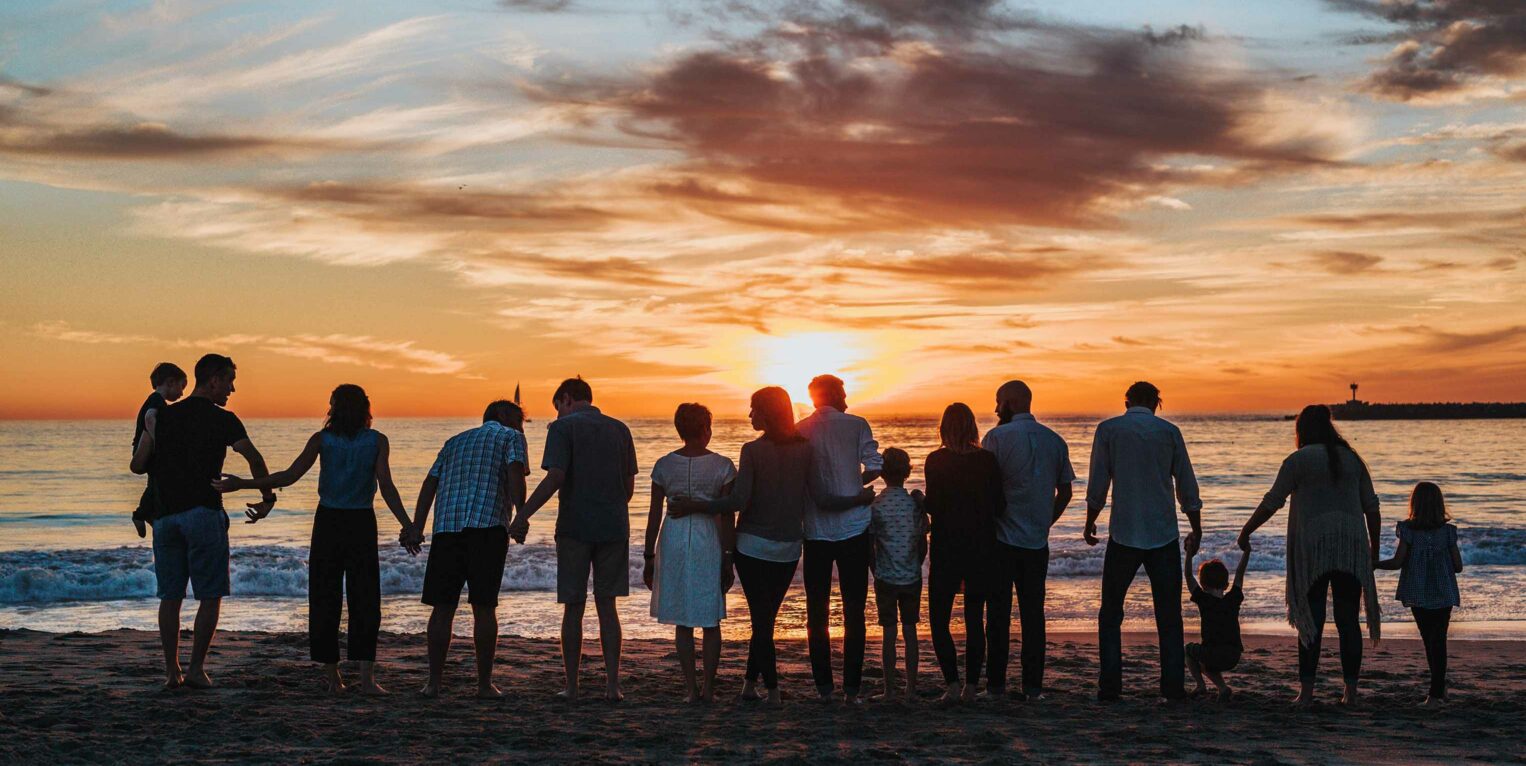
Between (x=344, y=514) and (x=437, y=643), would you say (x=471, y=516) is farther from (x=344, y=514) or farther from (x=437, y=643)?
(x=437, y=643)

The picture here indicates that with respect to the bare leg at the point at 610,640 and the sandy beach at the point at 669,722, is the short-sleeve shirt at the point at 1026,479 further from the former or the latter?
the bare leg at the point at 610,640

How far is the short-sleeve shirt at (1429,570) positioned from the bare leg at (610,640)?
470 cm

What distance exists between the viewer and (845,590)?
6.68 metres

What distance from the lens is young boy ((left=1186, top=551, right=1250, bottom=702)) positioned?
6.77 m

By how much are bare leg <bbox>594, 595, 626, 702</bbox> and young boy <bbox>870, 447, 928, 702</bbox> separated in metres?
1.56

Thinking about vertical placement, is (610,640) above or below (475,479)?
below

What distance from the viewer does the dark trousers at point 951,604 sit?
262 inches

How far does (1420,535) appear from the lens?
7027 millimetres

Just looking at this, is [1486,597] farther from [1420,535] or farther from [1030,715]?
[1030,715]

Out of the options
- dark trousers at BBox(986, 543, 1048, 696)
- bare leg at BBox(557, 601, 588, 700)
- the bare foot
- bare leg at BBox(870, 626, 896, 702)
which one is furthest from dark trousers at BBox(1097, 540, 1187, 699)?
the bare foot

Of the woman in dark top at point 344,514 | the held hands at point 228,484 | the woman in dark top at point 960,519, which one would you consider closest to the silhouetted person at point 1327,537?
the woman in dark top at point 960,519

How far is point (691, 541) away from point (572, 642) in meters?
0.96

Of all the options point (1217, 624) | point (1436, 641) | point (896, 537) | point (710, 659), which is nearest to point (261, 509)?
point (710, 659)

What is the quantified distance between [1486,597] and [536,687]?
11.7 m
